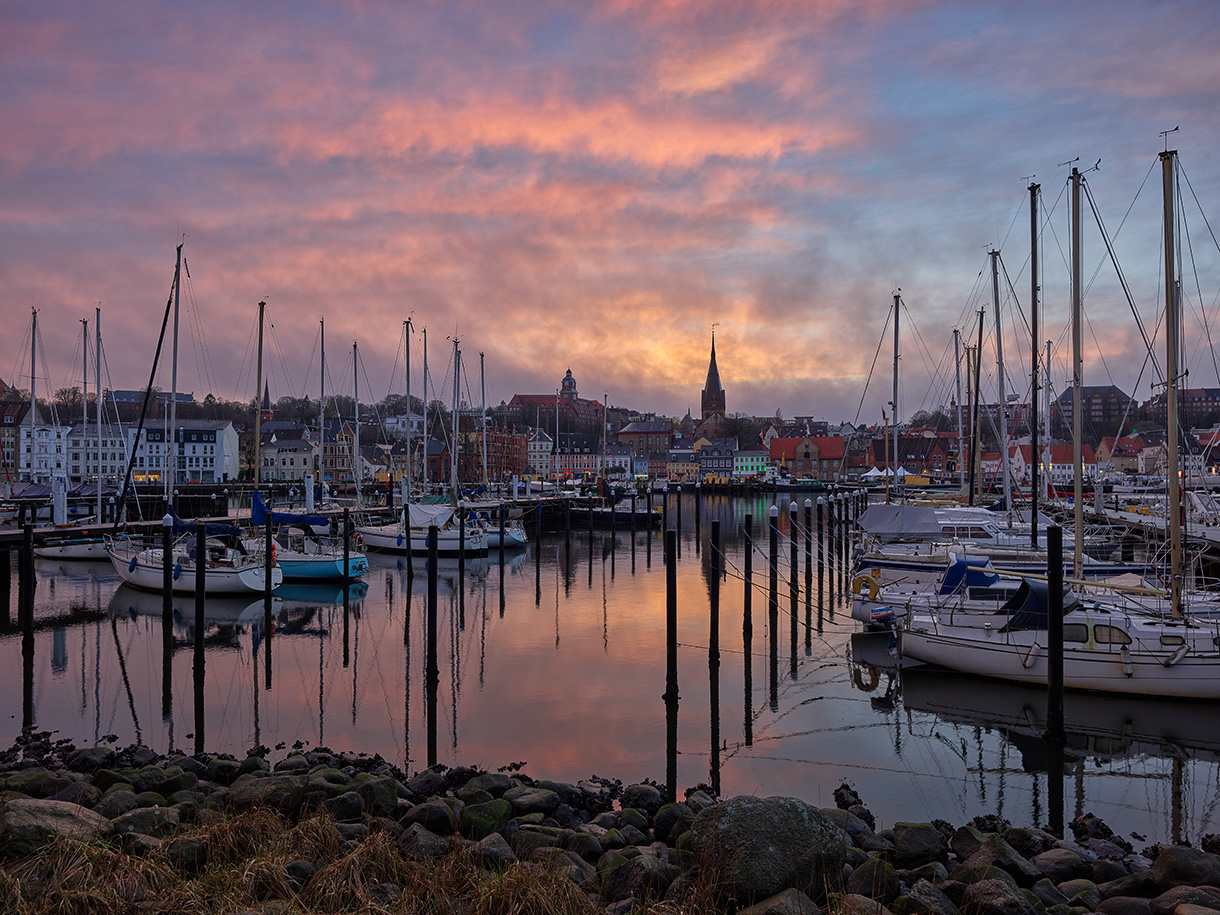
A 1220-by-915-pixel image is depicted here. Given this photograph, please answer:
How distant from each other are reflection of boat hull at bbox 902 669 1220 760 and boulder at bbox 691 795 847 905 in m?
9.89

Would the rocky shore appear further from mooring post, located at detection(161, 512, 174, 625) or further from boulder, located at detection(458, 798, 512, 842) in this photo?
mooring post, located at detection(161, 512, 174, 625)

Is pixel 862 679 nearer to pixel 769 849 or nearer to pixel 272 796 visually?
pixel 769 849

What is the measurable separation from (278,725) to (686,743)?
8661mm

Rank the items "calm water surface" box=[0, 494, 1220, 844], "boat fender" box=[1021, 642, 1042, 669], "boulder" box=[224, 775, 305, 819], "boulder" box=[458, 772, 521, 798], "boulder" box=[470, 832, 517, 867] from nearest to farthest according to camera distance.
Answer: "boulder" box=[470, 832, 517, 867] < "boulder" box=[224, 775, 305, 819] < "boulder" box=[458, 772, 521, 798] < "calm water surface" box=[0, 494, 1220, 844] < "boat fender" box=[1021, 642, 1042, 669]

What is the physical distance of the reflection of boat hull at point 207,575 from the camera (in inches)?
1259

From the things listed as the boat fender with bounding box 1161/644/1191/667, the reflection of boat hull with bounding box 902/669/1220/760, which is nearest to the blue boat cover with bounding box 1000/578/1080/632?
the reflection of boat hull with bounding box 902/669/1220/760

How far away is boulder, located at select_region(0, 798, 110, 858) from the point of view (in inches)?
338

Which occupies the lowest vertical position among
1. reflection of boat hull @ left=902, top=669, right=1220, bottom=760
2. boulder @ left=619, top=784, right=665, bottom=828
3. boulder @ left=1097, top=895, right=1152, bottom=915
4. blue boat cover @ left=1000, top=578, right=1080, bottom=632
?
reflection of boat hull @ left=902, top=669, right=1220, bottom=760

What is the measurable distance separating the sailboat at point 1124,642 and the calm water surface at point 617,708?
1.62 ft

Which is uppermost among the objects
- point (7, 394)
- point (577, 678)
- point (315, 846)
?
point (7, 394)

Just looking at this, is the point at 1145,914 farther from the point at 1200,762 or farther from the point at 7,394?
the point at 7,394

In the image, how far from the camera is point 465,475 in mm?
131000

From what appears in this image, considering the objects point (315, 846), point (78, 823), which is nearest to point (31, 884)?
point (78, 823)

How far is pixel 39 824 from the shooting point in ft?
29.3
